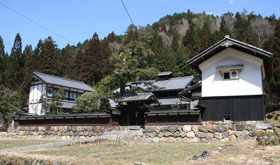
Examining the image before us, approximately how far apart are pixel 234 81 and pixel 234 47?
7.97 feet

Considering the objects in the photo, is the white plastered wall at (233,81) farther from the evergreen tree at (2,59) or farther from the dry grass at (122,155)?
the evergreen tree at (2,59)

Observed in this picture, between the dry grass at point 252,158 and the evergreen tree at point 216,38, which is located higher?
the evergreen tree at point 216,38

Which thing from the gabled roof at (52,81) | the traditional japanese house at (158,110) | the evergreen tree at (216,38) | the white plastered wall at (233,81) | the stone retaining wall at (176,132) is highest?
the evergreen tree at (216,38)

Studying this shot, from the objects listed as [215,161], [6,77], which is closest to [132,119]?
[215,161]

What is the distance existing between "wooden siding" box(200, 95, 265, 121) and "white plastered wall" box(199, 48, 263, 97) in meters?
0.35

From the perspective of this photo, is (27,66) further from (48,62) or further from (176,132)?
(176,132)

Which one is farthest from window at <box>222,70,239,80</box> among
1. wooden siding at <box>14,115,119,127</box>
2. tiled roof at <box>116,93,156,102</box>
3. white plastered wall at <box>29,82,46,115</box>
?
white plastered wall at <box>29,82,46,115</box>

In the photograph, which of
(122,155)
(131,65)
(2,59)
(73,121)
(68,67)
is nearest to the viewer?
(122,155)

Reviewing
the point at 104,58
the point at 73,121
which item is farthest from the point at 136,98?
the point at 104,58

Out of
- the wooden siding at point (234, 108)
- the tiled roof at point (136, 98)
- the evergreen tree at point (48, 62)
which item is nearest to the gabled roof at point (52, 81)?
the evergreen tree at point (48, 62)

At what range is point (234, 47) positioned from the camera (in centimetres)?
1656

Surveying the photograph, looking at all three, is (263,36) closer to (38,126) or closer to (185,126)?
(185,126)

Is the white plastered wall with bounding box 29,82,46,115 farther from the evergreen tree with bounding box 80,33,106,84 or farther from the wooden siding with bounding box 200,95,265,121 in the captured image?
the wooden siding with bounding box 200,95,265,121

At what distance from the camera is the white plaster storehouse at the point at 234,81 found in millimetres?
15492
